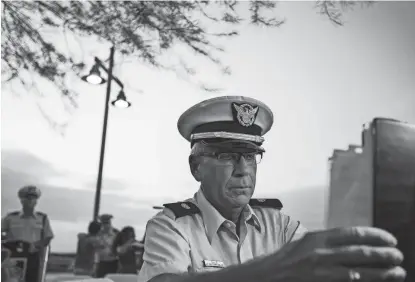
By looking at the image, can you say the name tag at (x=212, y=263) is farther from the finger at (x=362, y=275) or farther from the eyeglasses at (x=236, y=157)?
the finger at (x=362, y=275)

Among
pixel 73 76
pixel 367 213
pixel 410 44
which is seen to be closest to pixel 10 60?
pixel 73 76

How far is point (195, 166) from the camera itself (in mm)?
1219

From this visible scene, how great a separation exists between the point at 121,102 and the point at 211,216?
1208 millimetres

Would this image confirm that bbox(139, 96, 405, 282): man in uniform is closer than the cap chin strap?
Yes

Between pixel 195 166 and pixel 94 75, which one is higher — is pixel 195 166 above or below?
below

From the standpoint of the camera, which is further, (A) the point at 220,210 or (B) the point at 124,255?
(B) the point at 124,255

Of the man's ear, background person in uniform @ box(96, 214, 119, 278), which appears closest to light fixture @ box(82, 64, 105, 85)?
background person in uniform @ box(96, 214, 119, 278)

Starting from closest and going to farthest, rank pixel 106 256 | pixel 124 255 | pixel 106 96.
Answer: pixel 106 96, pixel 124 255, pixel 106 256

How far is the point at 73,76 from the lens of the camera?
2609 mm

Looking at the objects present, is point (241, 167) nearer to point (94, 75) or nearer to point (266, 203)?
point (266, 203)

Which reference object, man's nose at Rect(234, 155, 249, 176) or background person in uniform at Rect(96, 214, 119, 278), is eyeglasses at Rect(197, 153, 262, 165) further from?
background person in uniform at Rect(96, 214, 119, 278)

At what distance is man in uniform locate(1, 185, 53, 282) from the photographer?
300cm

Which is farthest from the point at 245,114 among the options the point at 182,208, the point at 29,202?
the point at 29,202

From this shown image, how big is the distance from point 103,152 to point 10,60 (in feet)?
2.43
